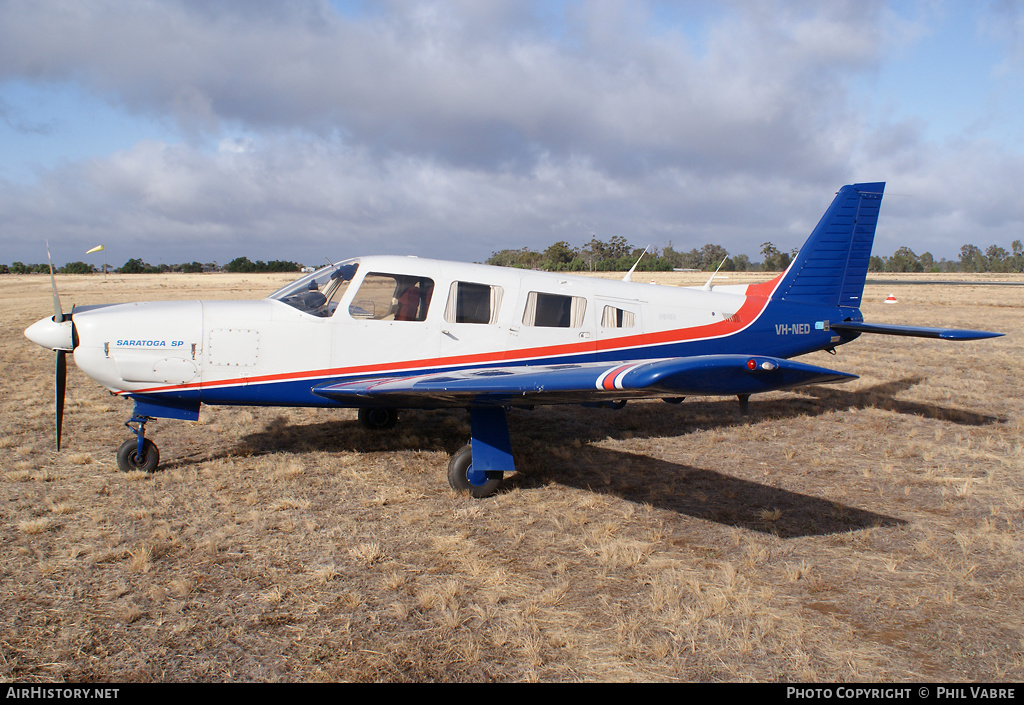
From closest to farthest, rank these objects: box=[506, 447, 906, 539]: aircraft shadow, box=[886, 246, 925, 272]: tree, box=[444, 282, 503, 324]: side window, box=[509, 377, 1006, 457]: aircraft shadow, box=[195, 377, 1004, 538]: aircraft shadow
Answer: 1. box=[506, 447, 906, 539]: aircraft shadow
2. box=[195, 377, 1004, 538]: aircraft shadow
3. box=[444, 282, 503, 324]: side window
4. box=[509, 377, 1006, 457]: aircraft shadow
5. box=[886, 246, 925, 272]: tree

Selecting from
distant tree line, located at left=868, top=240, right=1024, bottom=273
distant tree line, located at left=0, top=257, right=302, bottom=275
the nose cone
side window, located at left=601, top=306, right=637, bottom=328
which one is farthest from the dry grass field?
distant tree line, located at left=868, top=240, right=1024, bottom=273

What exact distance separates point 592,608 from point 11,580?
3.90 meters

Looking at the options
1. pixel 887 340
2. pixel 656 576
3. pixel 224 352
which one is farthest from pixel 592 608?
pixel 887 340

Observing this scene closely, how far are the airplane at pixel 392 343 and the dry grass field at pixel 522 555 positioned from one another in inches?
32.9

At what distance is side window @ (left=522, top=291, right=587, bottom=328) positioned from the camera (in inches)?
268

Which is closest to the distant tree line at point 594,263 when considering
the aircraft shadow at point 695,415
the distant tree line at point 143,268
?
the distant tree line at point 143,268

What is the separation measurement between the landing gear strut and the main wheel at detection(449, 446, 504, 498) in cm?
317

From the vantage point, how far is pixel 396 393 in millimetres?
5570

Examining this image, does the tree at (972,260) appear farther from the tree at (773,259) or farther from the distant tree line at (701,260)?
the tree at (773,259)

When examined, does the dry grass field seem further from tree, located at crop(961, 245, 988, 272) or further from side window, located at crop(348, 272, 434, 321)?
tree, located at crop(961, 245, 988, 272)

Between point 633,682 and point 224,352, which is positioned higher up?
point 224,352

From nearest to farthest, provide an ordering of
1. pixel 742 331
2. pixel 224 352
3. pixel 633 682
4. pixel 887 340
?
pixel 633 682, pixel 224 352, pixel 742 331, pixel 887 340

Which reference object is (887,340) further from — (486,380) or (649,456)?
(486,380)

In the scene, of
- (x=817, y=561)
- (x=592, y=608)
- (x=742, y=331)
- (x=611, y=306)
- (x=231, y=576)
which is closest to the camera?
(x=592, y=608)
